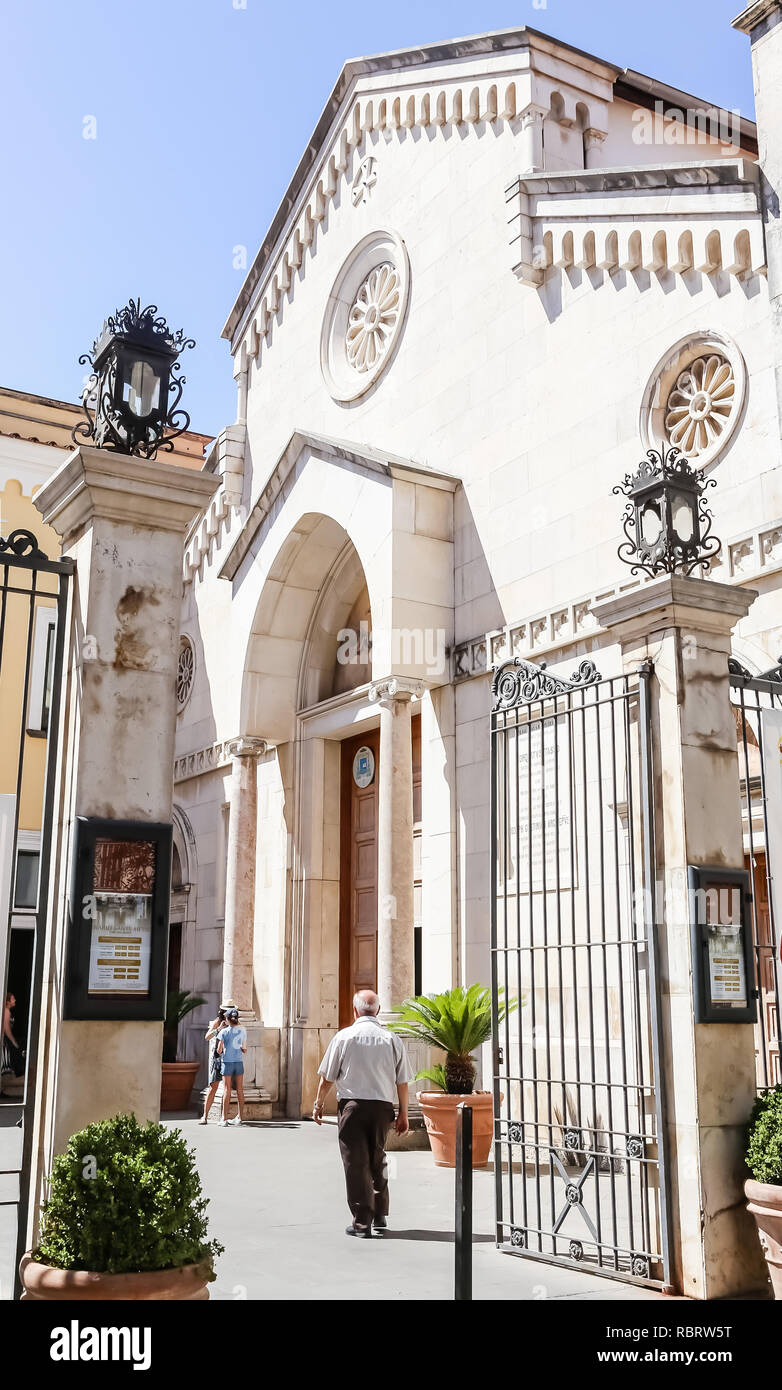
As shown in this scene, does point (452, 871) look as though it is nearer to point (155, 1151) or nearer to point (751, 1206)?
point (751, 1206)

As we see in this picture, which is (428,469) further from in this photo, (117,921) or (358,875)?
(117,921)

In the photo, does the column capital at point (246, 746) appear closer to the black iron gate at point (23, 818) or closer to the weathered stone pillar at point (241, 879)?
the weathered stone pillar at point (241, 879)

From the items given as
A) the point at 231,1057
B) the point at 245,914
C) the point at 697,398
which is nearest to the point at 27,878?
the point at 245,914

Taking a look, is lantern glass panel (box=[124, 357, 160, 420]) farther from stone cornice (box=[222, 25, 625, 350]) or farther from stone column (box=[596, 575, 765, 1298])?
stone cornice (box=[222, 25, 625, 350])

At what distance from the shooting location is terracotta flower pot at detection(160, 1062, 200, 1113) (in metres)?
18.5

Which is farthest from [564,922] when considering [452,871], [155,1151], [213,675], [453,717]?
[213,675]

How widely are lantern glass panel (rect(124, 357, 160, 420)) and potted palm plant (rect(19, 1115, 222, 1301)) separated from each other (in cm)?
353

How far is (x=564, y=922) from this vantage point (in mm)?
12703

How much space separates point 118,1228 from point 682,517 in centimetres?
522

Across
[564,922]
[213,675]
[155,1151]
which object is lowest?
[155,1151]

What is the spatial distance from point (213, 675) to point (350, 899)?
5.33m

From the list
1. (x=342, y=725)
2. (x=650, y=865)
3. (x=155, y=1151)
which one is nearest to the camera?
(x=155, y=1151)
